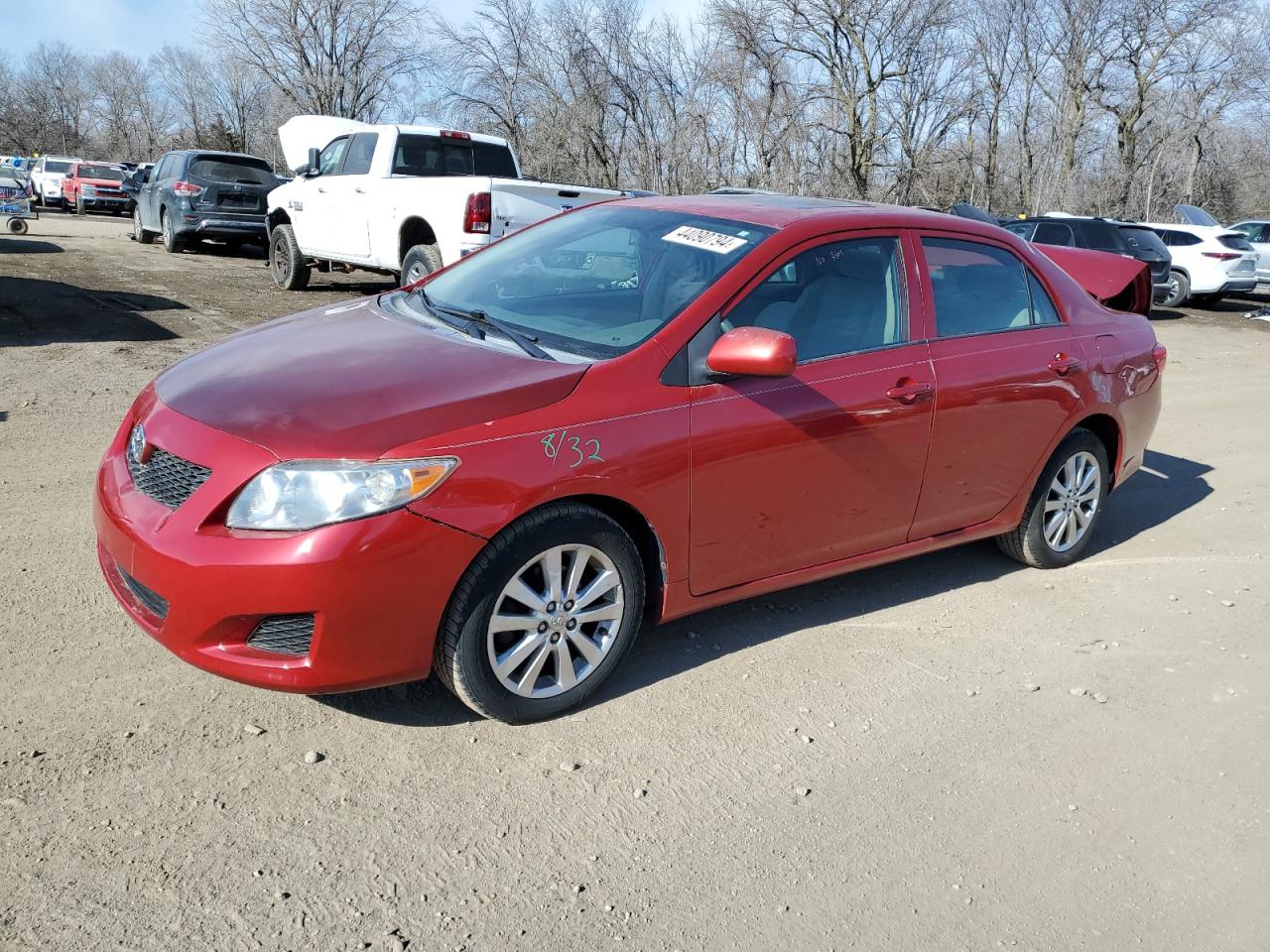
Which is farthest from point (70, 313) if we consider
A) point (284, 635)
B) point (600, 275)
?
point (284, 635)

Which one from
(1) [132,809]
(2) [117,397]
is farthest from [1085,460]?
(2) [117,397]

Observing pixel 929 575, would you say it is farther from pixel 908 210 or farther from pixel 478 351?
pixel 478 351

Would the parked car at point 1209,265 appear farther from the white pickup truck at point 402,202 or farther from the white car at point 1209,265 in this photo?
the white pickup truck at point 402,202

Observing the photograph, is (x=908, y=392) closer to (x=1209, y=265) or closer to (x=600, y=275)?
(x=600, y=275)

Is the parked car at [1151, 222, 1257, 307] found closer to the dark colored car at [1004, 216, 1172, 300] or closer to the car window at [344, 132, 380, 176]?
the dark colored car at [1004, 216, 1172, 300]

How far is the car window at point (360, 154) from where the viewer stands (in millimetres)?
11992

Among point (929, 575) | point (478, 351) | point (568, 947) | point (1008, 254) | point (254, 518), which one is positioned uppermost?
point (1008, 254)

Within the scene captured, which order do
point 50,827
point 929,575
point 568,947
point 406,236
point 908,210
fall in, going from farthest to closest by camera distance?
1. point 406,236
2. point 929,575
3. point 908,210
4. point 50,827
5. point 568,947

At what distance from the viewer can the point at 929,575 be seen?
5094 millimetres

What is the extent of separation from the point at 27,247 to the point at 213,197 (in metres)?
3.08

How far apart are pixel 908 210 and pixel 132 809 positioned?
3.74 meters

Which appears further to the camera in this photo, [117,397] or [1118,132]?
[1118,132]

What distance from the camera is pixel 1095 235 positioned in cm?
1778

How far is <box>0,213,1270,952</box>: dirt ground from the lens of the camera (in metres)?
2.65
